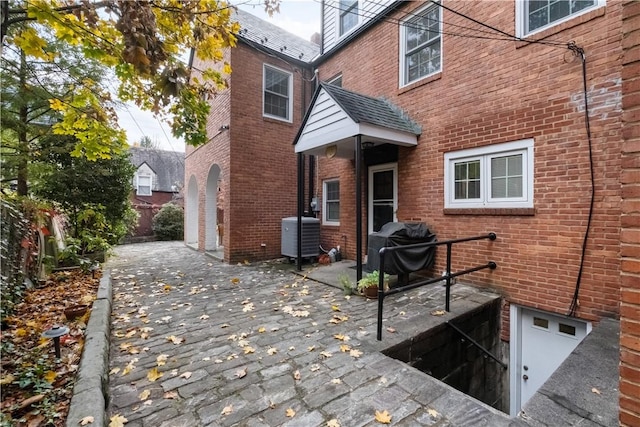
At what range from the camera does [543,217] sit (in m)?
4.39

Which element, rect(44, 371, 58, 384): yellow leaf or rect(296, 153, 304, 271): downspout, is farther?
rect(296, 153, 304, 271): downspout

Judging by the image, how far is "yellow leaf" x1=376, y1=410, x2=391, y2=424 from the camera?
214 cm

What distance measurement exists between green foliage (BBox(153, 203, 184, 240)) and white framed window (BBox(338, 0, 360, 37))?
498 inches

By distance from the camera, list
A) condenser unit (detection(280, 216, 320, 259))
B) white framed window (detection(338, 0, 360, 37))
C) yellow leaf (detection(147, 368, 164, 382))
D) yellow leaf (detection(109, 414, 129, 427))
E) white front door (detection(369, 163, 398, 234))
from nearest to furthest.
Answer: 1. yellow leaf (detection(109, 414, 129, 427))
2. yellow leaf (detection(147, 368, 164, 382))
3. white front door (detection(369, 163, 398, 234))
4. condenser unit (detection(280, 216, 320, 259))
5. white framed window (detection(338, 0, 360, 37))

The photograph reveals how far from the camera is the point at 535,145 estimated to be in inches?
177

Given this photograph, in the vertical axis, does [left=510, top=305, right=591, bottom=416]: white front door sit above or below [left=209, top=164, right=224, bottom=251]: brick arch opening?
below

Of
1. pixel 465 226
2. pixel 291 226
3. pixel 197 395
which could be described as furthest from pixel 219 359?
pixel 291 226

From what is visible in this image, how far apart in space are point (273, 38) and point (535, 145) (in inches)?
325

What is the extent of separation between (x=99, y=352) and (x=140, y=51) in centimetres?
267

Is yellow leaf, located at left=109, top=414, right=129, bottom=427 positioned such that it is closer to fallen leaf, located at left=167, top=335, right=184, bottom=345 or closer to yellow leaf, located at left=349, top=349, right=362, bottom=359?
fallen leaf, located at left=167, top=335, right=184, bottom=345

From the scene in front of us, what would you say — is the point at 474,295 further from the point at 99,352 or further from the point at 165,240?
the point at 165,240

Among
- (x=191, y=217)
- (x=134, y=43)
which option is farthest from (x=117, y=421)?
(x=191, y=217)

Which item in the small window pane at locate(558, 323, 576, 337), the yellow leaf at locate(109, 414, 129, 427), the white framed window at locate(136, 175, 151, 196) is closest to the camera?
the yellow leaf at locate(109, 414, 129, 427)

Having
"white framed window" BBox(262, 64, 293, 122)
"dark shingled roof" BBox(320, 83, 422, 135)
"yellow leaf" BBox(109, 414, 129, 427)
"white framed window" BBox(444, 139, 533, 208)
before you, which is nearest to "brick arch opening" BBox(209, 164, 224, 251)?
"white framed window" BBox(262, 64, 293, 122)
